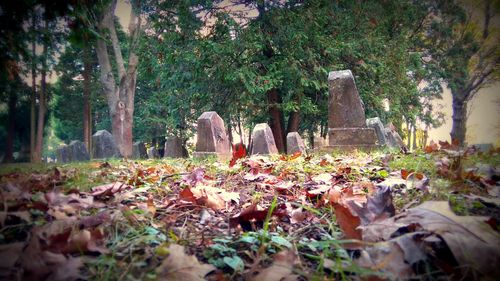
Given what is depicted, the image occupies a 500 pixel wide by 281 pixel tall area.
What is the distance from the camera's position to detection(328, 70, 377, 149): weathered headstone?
22.5ft

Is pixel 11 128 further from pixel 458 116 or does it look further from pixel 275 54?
pixel 458 116

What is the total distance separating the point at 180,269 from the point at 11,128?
1405mm

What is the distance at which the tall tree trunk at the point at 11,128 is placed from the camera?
1530 millimetres

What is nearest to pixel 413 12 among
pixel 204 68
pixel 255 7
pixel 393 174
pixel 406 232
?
pixel 255 7

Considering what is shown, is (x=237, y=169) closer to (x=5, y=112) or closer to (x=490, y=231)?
(x=5, y=112)

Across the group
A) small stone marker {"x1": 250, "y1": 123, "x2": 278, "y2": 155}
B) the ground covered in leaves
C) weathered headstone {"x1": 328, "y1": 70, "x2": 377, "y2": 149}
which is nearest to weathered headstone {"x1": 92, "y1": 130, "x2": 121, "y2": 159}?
small stone marker {"x1": 250, "y1": 123, "x2": 278, "y2": 155}

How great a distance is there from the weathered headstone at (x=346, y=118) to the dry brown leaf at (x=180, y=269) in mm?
6412

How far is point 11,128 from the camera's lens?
1.62 metres

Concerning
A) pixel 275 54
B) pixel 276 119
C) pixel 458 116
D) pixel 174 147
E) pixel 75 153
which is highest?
pixel 275 54

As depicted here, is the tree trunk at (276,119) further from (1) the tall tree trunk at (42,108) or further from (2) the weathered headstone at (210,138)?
(1) the tall tree trunk at (42,108)

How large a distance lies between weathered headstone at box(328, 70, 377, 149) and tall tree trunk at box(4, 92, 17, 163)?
6.26 m

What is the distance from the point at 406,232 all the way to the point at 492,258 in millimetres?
281

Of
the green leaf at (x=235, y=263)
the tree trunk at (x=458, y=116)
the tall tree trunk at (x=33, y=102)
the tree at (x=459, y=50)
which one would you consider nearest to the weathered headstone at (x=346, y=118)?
the tall tree trunk at (x=33, y=102)

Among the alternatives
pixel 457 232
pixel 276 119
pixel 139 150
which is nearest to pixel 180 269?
pixel 457 232
